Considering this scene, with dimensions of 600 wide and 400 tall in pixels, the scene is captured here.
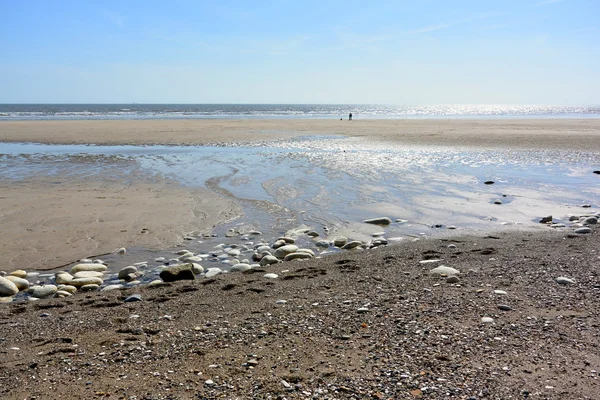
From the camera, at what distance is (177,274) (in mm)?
6926

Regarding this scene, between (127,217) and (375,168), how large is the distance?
1045 centimetres

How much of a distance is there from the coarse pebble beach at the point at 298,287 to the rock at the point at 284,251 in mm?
35

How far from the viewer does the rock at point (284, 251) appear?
8133mm

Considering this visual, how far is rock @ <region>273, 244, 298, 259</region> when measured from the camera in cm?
813

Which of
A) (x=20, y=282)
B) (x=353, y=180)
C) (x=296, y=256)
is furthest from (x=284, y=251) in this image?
(x=353, y=180)

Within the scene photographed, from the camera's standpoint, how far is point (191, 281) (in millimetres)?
6824

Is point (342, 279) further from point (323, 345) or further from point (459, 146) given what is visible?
point (459, 146)

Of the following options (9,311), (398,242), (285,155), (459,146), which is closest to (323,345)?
(9,311)

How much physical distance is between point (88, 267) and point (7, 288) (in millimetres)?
1237

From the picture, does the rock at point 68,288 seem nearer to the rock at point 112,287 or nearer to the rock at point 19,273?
the rock at point 112,287

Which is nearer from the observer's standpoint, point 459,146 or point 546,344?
point 546,344

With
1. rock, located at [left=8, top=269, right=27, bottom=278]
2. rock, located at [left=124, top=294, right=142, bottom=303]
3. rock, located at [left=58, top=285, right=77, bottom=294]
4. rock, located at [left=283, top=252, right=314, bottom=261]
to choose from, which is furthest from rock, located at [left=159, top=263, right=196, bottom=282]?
rock, located at [left=8, top=269, right=27, bottom=278]

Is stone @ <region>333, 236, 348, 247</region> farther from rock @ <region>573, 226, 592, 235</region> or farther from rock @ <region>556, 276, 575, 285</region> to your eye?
rock @ <region>573, 226, 592, 235</region>

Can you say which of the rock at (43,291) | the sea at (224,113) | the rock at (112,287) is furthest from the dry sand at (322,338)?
the sea at (224,113)
